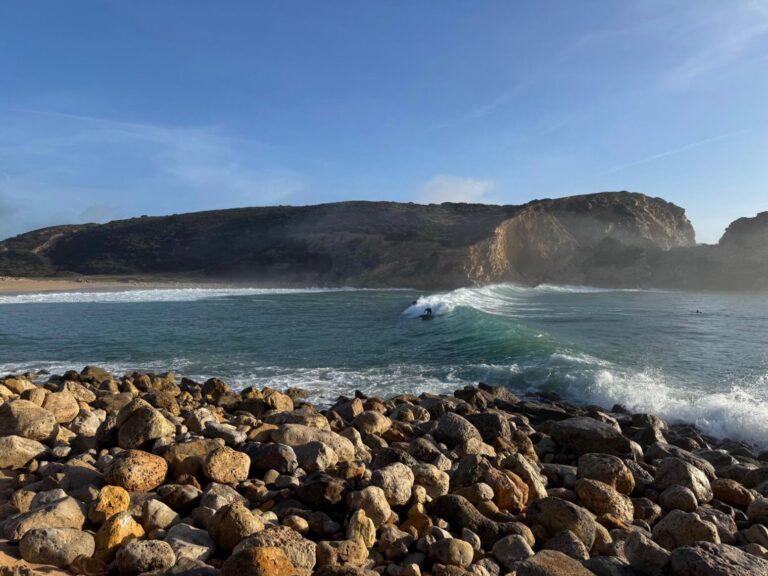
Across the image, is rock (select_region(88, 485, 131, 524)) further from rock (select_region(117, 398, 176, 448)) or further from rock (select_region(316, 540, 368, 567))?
rock (select_region(316, 540, 368, 567))

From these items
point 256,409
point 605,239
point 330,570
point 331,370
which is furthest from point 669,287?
point 330,570

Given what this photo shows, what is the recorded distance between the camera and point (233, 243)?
306 feet

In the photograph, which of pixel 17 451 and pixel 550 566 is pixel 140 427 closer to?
pixel 17 451

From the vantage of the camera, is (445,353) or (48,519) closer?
(48,519)

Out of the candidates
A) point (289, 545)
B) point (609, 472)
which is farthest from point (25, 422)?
point (609, 472)

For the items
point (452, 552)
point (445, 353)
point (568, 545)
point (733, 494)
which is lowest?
point (445, 353)

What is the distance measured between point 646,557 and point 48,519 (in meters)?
4.34

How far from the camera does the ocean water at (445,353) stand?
1222 cm

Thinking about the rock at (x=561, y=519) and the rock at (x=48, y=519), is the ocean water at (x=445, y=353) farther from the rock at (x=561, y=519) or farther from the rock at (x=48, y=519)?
the rock at (x=48, y=519)

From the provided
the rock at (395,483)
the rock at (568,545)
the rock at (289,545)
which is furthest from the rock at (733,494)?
the rock at (289,545)

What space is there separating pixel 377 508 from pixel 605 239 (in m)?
73.0

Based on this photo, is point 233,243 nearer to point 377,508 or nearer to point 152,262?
point 152,262

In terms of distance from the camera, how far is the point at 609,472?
5719mm

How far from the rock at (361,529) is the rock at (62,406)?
471 centimetres
